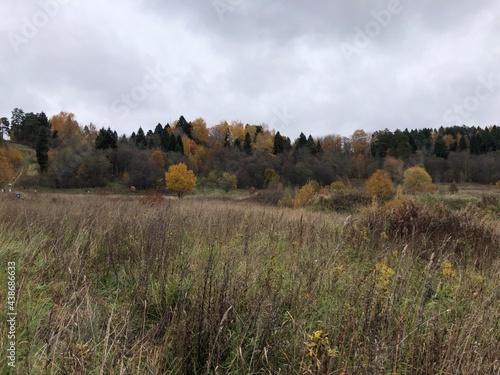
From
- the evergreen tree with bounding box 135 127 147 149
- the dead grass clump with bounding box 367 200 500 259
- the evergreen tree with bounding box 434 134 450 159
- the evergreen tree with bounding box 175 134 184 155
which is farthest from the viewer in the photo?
the evergreen tree with bounding box 434 134 450 159

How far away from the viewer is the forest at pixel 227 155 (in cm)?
5428

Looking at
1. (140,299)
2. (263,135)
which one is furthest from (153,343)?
(263,135)

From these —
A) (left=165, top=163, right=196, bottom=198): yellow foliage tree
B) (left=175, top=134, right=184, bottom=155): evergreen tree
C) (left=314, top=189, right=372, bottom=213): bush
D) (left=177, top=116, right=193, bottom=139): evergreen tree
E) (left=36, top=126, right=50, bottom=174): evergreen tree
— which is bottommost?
(left=314, top=189, right=372, bottom=213): bush

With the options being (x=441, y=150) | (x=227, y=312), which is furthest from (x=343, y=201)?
(x=441, y=150)

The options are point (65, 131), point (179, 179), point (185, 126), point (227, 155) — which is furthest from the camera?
point (185, 126)

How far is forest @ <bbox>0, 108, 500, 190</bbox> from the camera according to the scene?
178 feet

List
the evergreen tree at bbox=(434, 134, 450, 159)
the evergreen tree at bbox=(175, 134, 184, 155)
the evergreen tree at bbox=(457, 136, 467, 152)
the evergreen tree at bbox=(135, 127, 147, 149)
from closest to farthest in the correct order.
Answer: the evergreen tree at bbox=(135, 127, 147, 149)
the evergreen tree at bbox=(175, 134, 184, 155)
the evergreen tree at bbox=(434, 134, 450, 159)
the evergreen tree at bbox=(457, 136, 467, 152)

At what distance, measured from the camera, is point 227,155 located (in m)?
69.9

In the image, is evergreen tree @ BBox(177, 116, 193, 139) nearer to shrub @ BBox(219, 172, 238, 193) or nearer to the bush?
shrub @ BBox(219, 172, 238, 193)

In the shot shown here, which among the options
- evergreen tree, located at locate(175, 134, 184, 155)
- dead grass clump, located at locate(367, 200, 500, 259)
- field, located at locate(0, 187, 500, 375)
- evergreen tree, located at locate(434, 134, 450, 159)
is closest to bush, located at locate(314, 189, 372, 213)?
dead grass clump, located at locate(367, 200, 500, 259)

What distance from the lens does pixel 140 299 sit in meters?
2.56

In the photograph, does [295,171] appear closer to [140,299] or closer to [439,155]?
[439,155]

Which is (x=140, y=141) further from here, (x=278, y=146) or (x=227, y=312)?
(x=227, y=312)

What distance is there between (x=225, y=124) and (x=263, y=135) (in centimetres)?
1905
